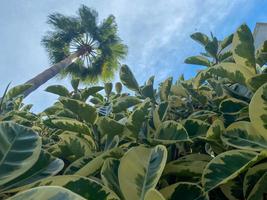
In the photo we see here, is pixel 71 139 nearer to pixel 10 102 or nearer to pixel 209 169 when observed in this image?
pixel 209 169

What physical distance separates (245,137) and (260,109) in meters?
0.06

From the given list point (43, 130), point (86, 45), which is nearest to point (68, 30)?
point (86, 45)

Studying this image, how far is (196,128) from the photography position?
31.0 inches

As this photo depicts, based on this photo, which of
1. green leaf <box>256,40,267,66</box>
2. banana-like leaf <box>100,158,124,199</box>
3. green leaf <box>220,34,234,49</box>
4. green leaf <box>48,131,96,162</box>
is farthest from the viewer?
green leaf <box>220,34,234,49</box>

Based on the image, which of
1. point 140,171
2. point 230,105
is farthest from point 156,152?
point 230,105

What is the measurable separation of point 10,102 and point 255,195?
44.6 inches

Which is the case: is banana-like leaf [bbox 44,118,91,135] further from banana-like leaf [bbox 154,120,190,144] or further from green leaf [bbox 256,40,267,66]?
green leaf [bbox 256,40,267,66]

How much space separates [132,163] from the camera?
0.58 meters

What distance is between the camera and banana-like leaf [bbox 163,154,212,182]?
2.24 ft

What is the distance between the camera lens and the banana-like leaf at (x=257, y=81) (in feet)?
2.43

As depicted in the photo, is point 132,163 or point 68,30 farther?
point 68,30

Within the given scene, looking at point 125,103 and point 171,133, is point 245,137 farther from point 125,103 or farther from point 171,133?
point 125,103

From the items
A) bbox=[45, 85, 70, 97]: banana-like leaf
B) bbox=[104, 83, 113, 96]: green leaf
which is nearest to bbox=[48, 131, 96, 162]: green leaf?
bbox=[45, 85, 70, 97]: banana-like leaf

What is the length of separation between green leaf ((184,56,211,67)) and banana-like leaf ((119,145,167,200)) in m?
0.86
